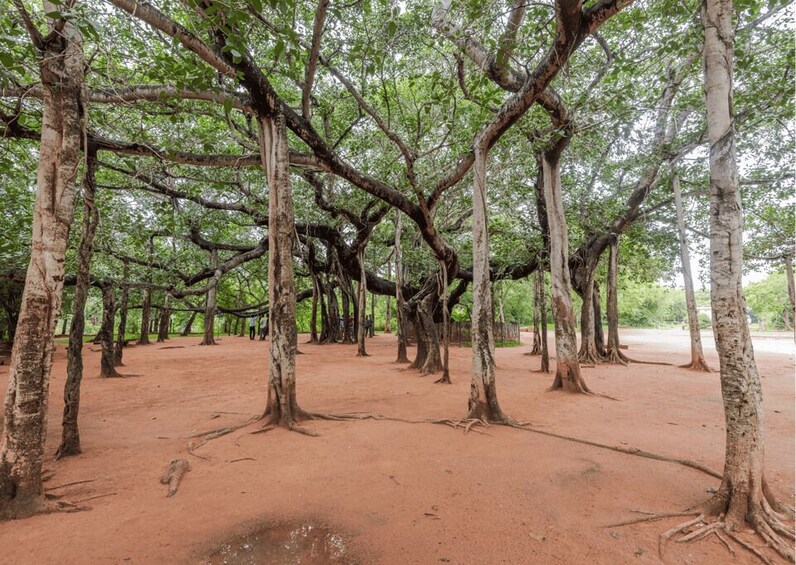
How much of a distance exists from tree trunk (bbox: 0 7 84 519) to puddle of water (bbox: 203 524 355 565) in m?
1.49

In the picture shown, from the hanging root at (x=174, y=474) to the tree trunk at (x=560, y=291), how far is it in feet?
19.6

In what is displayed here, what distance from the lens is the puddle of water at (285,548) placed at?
85.3 inches

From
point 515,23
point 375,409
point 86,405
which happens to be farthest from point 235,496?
point 515,23

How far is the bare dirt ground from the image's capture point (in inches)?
89.0

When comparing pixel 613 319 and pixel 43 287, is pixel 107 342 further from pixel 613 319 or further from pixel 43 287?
pixel 613 319

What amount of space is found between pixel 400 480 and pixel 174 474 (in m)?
1.96

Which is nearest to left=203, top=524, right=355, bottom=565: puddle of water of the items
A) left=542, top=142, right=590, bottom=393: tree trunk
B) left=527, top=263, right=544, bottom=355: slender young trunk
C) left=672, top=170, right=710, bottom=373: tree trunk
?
left=542, top=142, right=590, bottom=393: tree trunk

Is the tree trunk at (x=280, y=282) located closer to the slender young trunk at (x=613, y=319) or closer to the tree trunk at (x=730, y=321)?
the tree trunk at (x=730, y=321)

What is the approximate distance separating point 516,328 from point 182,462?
66.7 ft

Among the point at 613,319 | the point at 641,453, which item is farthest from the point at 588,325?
the point at 641,453

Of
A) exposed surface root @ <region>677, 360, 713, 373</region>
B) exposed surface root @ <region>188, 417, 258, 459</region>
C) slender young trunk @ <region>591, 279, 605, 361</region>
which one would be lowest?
exposed surface root @ <region>677, 360, 713, 373</region>

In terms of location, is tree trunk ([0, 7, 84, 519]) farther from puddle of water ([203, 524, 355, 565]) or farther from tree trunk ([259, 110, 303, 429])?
tree trunk ([259, 110, 303, 429])

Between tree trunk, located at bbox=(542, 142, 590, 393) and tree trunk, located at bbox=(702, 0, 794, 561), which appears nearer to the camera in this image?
tree trunk, located at bbox=(702, 0, 794, 561)

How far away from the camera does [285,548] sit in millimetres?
2287
